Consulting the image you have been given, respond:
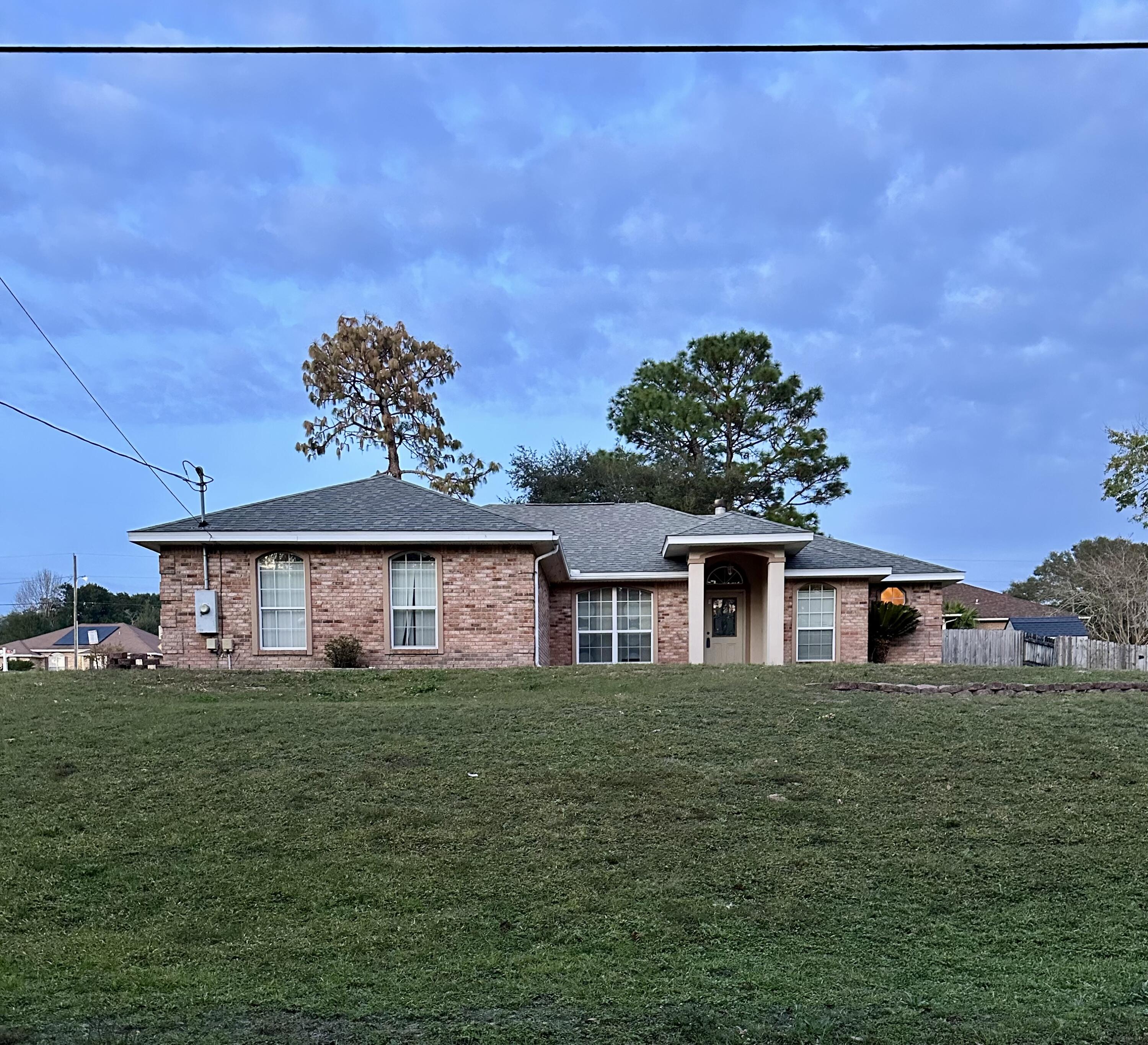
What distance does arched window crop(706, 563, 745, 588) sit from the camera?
64.2 ft

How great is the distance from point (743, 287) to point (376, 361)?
16.9 meters

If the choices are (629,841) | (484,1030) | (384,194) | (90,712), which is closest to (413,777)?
(629,841)

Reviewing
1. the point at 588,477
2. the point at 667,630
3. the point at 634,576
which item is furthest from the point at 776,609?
the point at 588,477

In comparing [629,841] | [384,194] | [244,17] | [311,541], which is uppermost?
[384,194]

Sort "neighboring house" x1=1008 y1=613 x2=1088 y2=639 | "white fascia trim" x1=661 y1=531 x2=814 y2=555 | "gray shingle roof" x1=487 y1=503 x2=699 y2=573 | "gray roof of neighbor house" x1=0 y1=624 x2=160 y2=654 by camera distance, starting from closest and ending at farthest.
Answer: "white fascia trim" x1=661 y1=531 x2=814 y2=555 → "gray shingle roof" x1=487 y1=503 x2=699 y2=573 → "neighboring house" x1=1008 y1=613 x2=1088 y2=639 → "gray roof of neighbor house" x1=0 y1=624 x2=160 y2=654

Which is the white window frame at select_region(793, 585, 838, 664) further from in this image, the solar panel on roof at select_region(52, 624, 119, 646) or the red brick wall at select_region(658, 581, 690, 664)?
the solar panel on roof at select_region(52, 624, 119, 646)

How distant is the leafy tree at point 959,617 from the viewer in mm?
25781

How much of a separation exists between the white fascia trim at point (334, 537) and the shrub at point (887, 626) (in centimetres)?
833

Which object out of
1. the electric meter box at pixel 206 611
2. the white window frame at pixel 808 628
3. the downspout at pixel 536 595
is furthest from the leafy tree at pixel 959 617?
the electric meter box at pixel 206 611

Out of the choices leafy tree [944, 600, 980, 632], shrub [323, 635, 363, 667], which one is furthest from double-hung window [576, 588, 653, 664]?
leafy tree [944, 600, 980, 632]

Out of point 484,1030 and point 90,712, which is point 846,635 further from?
point 484,1030

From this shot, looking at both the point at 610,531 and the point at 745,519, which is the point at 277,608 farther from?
the point at 745,519

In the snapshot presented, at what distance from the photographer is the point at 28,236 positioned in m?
13.1

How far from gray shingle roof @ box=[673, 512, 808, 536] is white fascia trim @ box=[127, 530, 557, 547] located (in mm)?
3696
